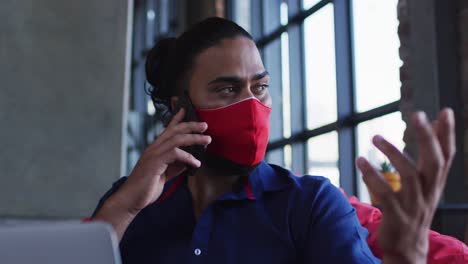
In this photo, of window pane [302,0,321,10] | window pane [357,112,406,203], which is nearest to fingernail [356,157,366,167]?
window pane [357,112,406,203]

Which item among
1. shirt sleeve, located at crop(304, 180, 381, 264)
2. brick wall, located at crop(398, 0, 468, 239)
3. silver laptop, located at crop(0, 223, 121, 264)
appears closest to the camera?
silver laptop, located at crop(0, 223, 121, 264)

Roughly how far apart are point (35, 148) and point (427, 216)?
260cm

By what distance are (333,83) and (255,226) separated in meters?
2.55

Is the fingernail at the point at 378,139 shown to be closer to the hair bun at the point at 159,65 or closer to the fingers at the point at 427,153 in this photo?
the fingers at the point at 427,153

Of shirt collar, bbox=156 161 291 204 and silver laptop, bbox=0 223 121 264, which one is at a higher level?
silver laptop, bbox=0 223 121 264

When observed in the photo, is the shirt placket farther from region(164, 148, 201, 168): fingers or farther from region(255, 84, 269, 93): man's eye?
region(255, 84, 269, 93): man's eye

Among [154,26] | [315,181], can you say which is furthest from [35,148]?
[154,26]

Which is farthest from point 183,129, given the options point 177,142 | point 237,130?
point 237,130

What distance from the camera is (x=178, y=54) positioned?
1.71m

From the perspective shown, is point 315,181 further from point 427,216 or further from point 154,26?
point 154,26

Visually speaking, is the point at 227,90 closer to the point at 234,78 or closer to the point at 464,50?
the point at 234,78

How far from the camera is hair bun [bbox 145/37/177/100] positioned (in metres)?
1.79

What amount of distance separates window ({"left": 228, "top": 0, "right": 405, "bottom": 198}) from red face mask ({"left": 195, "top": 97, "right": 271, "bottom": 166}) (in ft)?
5.13

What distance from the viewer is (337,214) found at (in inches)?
52.3
